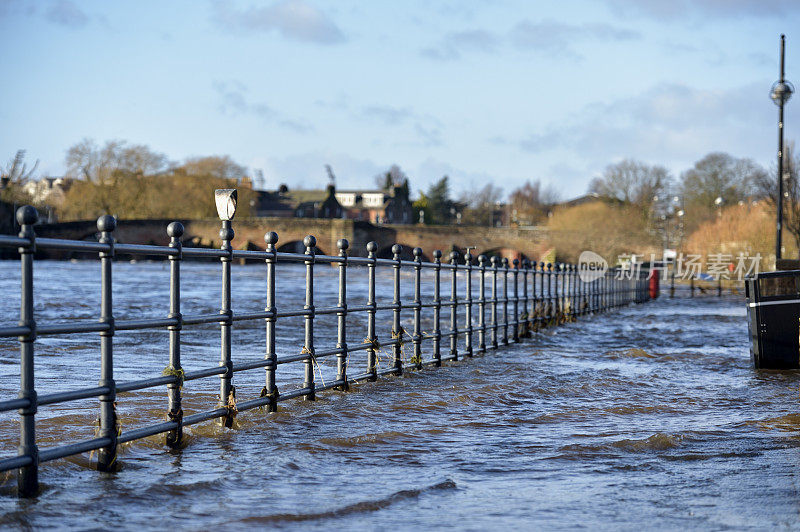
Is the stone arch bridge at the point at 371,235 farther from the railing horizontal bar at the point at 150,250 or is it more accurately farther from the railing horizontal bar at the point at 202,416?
the railing horizontal bar at the point at 150,250

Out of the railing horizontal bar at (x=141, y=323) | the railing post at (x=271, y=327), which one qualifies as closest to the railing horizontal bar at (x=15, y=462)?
the railing horizontal bar at (x=141, y=323)

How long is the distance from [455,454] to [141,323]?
1948 mm

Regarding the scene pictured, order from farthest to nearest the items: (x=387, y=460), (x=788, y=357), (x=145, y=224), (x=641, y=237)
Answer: (x=145, y=224), (x=641, y=237), (x=788, y=357), (x=387, y=460)

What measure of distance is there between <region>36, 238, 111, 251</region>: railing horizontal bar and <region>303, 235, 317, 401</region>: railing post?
7.91ft

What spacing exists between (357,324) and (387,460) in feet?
46.2

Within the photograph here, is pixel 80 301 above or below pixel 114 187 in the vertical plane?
below

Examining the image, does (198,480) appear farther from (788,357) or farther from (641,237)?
(641,237)

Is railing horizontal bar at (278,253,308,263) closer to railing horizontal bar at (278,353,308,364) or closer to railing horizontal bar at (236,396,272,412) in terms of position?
railing horizontal bar at (278,353,308,364)

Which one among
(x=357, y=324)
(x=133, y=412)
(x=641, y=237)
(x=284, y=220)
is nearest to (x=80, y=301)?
(x=357, y=324)

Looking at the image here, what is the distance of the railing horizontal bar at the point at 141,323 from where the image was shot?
16.3 ft

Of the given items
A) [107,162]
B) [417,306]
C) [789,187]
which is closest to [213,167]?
[107,162]

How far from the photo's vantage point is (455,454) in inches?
225

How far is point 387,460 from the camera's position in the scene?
5.56 meters

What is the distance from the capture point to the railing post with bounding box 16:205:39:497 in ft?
14.0
